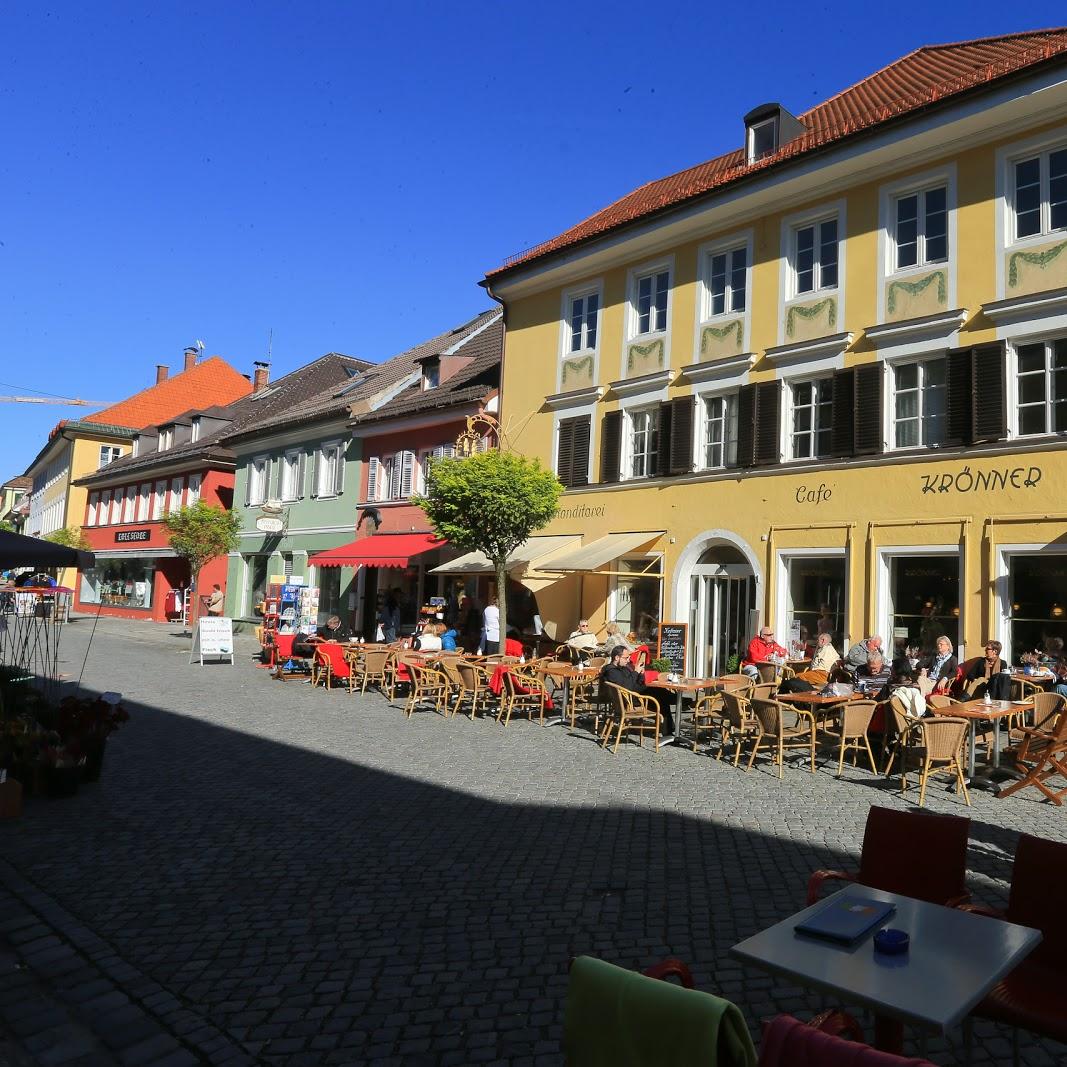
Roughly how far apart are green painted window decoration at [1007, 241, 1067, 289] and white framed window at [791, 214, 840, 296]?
283 cm

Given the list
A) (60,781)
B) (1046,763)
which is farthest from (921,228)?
(60,781)

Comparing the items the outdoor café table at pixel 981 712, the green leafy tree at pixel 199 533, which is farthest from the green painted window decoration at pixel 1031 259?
the green leafy tree at pixel 199 533

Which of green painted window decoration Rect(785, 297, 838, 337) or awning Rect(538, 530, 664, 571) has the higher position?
green painted window decoration Rect(785, 297, 838, 337)

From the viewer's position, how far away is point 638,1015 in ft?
7.13

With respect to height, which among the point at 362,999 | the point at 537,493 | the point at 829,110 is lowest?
the point at 362,999

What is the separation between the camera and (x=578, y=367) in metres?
19.9

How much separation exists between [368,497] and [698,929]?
2207 centimetres

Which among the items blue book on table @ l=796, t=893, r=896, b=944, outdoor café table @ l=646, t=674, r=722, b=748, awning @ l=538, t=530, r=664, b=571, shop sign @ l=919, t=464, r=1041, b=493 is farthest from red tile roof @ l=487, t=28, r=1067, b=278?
blue book on table @ l=796, t=893, r=896, b=944

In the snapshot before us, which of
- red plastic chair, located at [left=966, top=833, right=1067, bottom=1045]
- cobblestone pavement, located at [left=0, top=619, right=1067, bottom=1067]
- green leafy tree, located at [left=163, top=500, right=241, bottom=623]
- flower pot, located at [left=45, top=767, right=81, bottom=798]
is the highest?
green leafy tree, located at [left=163, top=500, right=241, bottom=623]

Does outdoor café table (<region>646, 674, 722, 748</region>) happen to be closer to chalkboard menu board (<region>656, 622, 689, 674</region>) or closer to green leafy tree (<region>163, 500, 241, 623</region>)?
chalkboard menu board (<region>656, 622, 689, 674</region>)

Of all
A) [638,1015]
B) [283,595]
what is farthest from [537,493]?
[638,1015]

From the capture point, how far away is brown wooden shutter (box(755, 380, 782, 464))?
51.6ft

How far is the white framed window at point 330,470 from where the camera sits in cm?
2745

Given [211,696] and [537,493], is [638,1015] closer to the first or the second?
[211,696]
